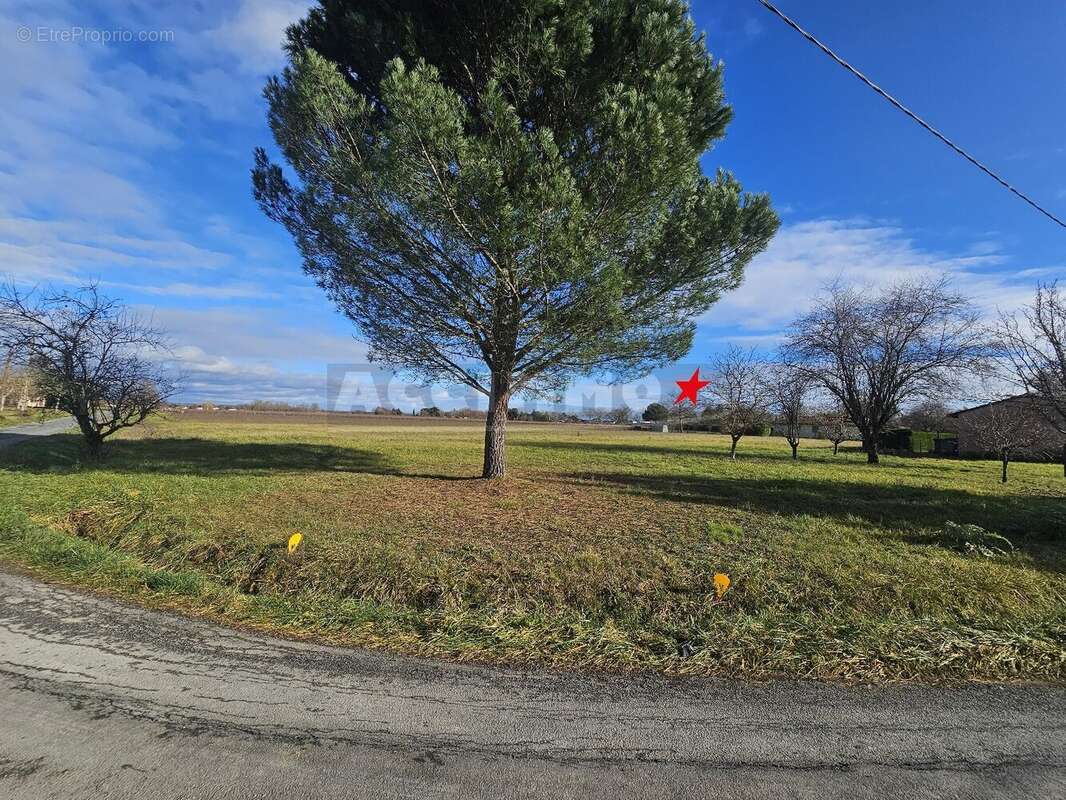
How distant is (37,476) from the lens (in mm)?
10602

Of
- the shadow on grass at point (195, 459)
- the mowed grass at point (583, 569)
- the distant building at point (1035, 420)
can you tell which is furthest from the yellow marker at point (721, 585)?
the shadow on grass at point (195, 459)

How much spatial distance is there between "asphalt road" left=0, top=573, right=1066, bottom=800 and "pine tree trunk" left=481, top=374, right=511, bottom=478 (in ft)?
23.5

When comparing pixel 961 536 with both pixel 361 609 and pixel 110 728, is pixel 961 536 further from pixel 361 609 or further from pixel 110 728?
pixel 110 728

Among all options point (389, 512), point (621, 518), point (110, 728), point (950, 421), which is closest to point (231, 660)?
point (110, 728)

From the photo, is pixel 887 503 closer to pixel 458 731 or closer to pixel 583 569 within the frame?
pixel 583 569

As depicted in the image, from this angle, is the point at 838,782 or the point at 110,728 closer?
the point at 838,782

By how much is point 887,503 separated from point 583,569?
7.82 metres

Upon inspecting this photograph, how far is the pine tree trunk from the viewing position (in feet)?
34.5

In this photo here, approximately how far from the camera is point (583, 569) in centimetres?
526

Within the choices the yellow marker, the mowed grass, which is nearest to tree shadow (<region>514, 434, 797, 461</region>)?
the mowed grass

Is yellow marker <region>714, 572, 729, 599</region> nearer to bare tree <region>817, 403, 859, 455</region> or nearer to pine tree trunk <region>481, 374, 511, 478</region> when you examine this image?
pine tree trunk <region>481, 374, 511, 478</region>

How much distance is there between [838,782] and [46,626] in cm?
520

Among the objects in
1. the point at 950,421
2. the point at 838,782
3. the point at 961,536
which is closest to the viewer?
the point at 838,782

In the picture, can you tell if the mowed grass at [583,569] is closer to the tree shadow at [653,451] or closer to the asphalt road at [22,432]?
the tree shadow at [653,451]
